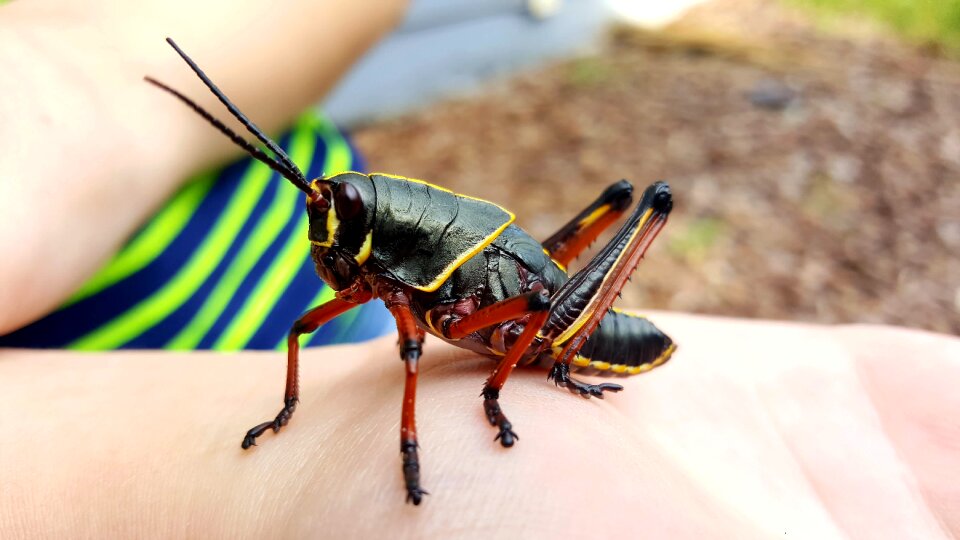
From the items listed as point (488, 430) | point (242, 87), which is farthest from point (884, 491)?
point (242, 87)

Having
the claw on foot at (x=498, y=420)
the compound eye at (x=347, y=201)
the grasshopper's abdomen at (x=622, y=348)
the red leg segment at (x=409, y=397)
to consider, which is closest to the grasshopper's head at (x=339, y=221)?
the compound eye at (x=347, y=201)

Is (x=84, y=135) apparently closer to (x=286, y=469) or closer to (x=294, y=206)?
(x=294, y=206)

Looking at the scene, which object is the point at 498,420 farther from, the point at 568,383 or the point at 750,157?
the point at 750,157

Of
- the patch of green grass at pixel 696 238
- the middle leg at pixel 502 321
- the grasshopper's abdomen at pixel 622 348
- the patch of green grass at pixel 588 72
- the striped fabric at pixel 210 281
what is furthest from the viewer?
the patch of green grass at pixel 588 72

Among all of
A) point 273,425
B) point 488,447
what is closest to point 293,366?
point 273,425

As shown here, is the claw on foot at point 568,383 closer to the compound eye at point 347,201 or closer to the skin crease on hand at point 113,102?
the compound eye at point 347,201

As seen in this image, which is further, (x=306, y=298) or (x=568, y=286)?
(x=306, y=298)
